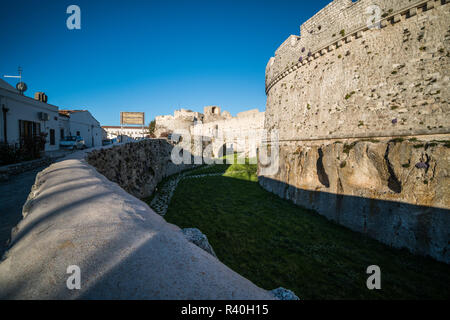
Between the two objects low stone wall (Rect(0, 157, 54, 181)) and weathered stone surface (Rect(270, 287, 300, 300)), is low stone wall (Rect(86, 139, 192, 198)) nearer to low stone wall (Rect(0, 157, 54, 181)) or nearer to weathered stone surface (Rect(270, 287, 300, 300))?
low stone wall (Rect(0, 157, 54, 181))

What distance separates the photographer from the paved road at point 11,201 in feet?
11.3

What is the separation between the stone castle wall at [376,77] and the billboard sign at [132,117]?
25144 mm

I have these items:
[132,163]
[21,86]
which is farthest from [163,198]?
[21,86]

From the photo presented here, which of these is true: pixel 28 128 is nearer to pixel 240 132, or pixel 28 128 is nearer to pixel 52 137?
pixel 52 137

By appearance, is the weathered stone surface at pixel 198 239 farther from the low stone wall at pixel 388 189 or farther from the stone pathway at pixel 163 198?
the stone pathway at pixel 163 198

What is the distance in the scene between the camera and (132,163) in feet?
29.6

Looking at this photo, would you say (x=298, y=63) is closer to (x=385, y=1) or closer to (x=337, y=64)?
(x=337, y=64)

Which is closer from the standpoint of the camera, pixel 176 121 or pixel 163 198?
pixel 163 198

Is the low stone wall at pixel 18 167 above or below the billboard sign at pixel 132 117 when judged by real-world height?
below

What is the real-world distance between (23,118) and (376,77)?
71.8 feet

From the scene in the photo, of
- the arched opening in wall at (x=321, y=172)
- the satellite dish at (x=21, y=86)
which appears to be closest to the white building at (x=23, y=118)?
the satellite dish at (x=21, y=86)

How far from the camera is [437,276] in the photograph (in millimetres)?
4621

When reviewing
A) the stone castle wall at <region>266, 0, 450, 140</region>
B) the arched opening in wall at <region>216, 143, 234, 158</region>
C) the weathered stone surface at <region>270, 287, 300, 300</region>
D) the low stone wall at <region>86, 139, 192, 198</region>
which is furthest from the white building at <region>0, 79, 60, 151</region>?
the arched opening in wall at <region>216, 143, 234, 158</region>
